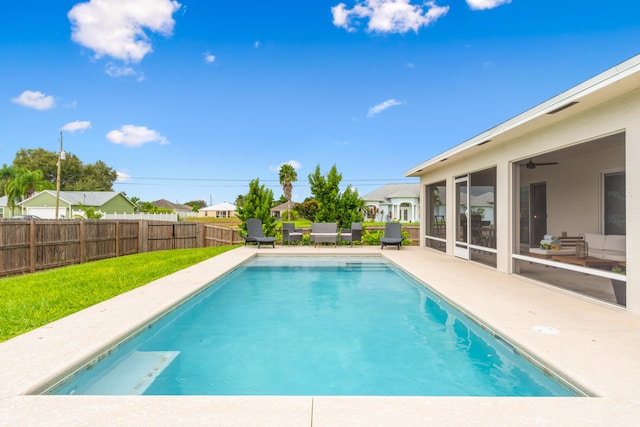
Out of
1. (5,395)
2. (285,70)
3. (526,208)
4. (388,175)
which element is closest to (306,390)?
(5,395)

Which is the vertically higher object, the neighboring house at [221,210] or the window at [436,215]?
the neighboring house at [221,210]

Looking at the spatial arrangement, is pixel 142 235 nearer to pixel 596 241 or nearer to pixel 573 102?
pixel 573 102

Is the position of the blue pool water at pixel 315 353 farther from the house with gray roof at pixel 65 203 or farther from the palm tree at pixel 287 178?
the palm tree at pixel 287 178

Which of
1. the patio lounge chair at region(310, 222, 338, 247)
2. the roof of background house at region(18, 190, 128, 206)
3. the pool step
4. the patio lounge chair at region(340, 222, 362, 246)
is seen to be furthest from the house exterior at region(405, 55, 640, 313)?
the roof of background house at region(18, 190, 128, 206)

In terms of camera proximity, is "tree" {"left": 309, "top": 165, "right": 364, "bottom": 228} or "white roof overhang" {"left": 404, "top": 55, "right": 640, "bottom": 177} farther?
"tree" {"left": 309, "top": 165, "right": 364, "bottom": 228}

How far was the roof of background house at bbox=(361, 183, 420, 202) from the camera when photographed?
35.8 meters

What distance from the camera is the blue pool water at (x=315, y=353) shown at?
3.22m

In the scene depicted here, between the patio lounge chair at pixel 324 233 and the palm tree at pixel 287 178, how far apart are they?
36.3 m

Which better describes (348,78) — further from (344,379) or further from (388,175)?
(388,175)

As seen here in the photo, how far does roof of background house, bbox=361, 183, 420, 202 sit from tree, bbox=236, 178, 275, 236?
23.0 metres

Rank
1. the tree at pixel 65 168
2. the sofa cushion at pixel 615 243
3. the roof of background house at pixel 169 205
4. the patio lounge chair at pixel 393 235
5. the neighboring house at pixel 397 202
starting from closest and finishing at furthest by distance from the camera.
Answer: the sofa cushion at pixel 615 243 → the patio lounge chair at pixel 393 235 → the neighboring house at pixel 397 202 → the tree at pixel 65 168 → the roof of background house at pixel 169 205

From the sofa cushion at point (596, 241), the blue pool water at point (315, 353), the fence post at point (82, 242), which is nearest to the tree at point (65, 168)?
the fence post at point (82, 242)

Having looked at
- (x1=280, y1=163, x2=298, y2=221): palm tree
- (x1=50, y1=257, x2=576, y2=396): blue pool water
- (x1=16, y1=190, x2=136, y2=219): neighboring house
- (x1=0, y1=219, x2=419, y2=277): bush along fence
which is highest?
(x1=280, y1=163, x2=298, y2=221): palm tree

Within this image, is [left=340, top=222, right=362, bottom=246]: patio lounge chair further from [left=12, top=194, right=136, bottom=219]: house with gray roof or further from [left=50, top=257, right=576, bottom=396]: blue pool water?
[left=12, top=194, right=136, bottom=219]: house with gray roof
